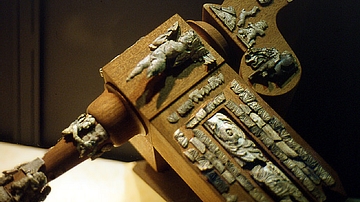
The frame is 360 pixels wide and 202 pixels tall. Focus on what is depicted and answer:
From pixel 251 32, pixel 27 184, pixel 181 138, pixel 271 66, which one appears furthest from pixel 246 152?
pixel 27 184

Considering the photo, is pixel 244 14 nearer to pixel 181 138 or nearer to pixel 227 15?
pixel 227 15

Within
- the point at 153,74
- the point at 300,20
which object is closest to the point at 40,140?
the point at 153,74

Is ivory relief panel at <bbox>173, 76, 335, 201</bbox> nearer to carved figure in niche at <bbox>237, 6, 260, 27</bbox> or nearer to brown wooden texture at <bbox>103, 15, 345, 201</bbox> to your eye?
brown wooden texture at <bbox>103, 15, 345, 201</bbox>

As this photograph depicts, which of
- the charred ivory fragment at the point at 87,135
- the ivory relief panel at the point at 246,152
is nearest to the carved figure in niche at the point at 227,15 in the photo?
the ivory relief panel at the point at 246,152

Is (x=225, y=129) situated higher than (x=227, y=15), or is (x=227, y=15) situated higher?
(x=227, y=15)

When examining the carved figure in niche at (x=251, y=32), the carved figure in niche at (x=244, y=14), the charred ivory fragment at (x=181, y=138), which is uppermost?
the carved figure in niche at (x=244, y=14)

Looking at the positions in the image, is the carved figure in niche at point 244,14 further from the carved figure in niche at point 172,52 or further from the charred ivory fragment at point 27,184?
the charred ivory fragment at point 27,184
